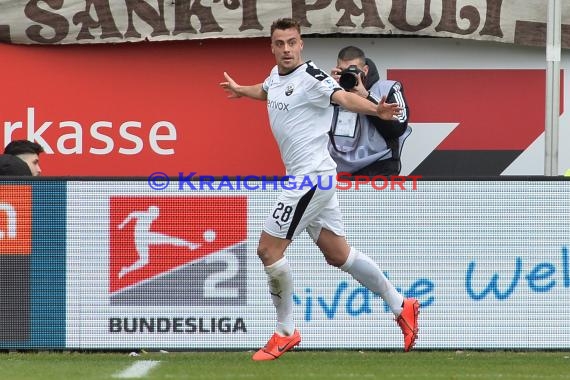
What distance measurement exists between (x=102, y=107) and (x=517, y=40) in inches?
152

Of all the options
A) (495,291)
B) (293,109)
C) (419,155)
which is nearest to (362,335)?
(495,291)

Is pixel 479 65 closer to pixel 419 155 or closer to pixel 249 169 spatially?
pixel 419 155

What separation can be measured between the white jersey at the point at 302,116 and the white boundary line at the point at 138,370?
1.54 m

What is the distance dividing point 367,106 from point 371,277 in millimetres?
1229

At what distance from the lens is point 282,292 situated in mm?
8258

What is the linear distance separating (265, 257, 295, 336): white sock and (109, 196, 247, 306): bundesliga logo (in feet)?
2.44

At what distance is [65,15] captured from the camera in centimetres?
1155

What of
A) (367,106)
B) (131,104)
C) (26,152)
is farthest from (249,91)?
(131,104)

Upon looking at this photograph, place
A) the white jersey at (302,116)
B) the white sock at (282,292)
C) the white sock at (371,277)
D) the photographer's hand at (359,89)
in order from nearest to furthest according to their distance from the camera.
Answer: the white jersey at (302,116)
the white sock at (282,292)
the white sock at (371,277)
the photographer's hand at (359,89)

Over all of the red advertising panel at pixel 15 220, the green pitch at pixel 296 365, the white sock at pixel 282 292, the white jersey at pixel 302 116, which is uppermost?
the white jersey at pixel 302 116

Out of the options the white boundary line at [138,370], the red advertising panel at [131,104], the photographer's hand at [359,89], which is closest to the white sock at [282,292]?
the white boundary line at [138,370]

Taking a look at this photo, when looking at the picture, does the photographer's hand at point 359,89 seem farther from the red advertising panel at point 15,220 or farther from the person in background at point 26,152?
the person in background at point 26,152

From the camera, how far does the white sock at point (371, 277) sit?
8336 millimetres

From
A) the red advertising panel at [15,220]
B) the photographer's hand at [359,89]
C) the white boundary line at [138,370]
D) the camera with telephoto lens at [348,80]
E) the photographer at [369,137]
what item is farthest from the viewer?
the photographer at [369,137]
